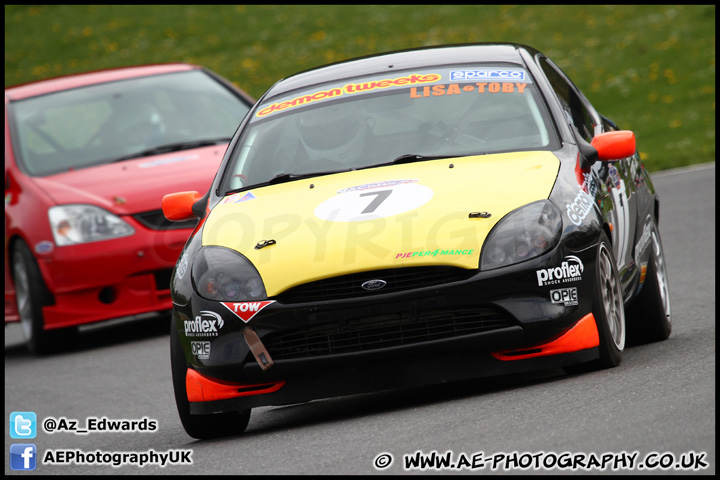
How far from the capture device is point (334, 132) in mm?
6559

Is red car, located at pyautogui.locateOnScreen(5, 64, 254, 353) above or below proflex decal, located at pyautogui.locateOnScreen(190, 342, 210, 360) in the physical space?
below

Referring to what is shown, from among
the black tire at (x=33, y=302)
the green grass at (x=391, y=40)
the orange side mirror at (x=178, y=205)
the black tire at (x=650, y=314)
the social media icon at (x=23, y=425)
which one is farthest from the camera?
the green grass at (x=391, y=40)

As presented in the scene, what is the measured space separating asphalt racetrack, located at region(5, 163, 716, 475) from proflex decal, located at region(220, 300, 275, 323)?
0.51m

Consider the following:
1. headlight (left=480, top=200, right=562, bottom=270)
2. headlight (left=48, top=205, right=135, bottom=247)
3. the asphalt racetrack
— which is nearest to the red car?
headlight (left=48, top=205, right=135, bottom=247)

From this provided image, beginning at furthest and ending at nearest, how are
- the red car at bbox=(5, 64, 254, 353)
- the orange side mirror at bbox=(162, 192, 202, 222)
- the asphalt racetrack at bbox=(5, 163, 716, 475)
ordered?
the red car at bbox=(5, 64, 254, 353) < the orange side mirror at bbox=(162, 192, 202, 222) < the asphalt racetrack at bbox=(5, 163, 716, 475)

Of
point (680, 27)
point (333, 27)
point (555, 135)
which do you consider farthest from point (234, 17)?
point (555, 135)

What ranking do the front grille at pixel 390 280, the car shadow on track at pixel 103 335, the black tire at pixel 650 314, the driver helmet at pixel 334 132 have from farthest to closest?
the car shadow on track at pixel 103 335 < the black tire at pixel 650 314 < the driver helmet at pixel 334 132 < the front grille at pixel 390 280

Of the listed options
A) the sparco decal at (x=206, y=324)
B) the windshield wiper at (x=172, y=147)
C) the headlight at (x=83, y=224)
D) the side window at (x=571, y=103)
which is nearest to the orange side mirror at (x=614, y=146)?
the side window at (x=571, y=103)

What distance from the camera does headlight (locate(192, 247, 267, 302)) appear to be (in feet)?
17.9

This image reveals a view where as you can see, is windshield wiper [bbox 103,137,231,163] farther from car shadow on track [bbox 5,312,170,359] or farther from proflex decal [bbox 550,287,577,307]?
proflex decal [bbox 550,287,577,307]

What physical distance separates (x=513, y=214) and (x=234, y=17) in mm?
33607

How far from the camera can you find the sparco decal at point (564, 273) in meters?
5.34

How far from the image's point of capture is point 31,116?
34.8ft

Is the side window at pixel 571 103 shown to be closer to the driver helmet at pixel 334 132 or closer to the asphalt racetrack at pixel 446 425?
the driver helmet at pixel 334 132
